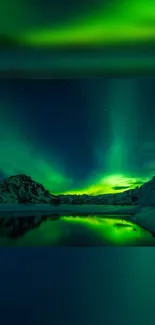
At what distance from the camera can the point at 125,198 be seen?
23.3 ft

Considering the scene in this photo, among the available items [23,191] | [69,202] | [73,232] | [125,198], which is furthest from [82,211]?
[23,191]

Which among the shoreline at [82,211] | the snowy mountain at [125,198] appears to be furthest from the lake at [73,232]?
the snowy mountain at [125,198]

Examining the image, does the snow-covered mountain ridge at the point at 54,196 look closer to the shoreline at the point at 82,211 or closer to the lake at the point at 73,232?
the shoreline at the point at 82,211

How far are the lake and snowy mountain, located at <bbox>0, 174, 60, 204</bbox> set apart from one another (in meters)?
0.27

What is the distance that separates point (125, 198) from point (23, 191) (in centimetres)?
152

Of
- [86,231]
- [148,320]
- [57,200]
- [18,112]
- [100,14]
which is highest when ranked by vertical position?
[100,14]

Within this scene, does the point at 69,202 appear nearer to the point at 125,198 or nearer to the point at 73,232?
the point at 73,232

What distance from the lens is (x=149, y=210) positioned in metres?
7.03

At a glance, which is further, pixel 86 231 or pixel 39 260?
pixel 86 231

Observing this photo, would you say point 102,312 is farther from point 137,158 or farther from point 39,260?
point 137,158

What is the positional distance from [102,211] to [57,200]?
69 cm

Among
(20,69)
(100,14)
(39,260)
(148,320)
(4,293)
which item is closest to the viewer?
(148,320)

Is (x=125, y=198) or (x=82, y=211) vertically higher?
(x=125, y=198)

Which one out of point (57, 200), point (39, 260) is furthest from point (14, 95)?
point (39, 260)
